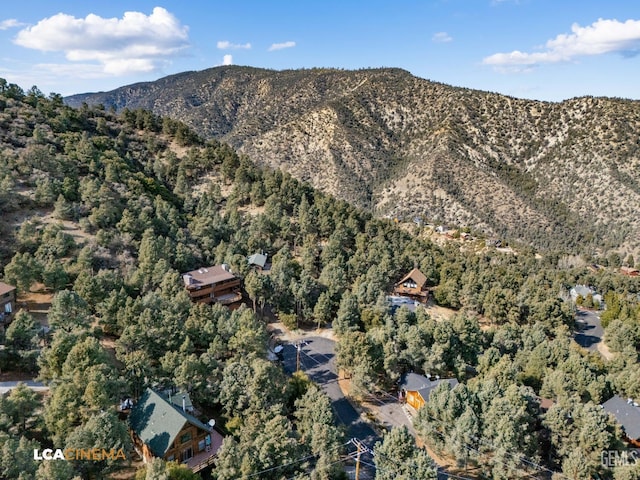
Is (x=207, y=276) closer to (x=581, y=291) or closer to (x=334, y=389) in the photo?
(x=334, y=389)

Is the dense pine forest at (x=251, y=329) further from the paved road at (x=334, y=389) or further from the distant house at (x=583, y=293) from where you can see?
the distant house at (x=583, y=293)

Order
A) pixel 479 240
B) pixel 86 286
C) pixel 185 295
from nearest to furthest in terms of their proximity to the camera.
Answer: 1. pixel 86 286
2. pixel 185 295
3. pixel 479 240

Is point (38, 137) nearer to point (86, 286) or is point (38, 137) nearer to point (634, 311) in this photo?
point (86, 286)

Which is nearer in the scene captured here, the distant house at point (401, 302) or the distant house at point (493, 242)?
the distant house at point (401, 302)

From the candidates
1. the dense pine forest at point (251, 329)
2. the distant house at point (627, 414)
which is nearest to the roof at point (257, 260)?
the dense pine forest at point (251, 329)

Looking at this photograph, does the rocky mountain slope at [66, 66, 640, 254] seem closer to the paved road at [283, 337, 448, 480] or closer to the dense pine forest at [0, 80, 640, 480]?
the dense pine forest at [0, 80, 640, 480]

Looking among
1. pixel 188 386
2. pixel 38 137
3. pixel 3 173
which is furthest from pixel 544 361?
pixel 38 137

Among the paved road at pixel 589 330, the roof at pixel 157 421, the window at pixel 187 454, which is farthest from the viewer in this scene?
the paved road at pixel 589 330
